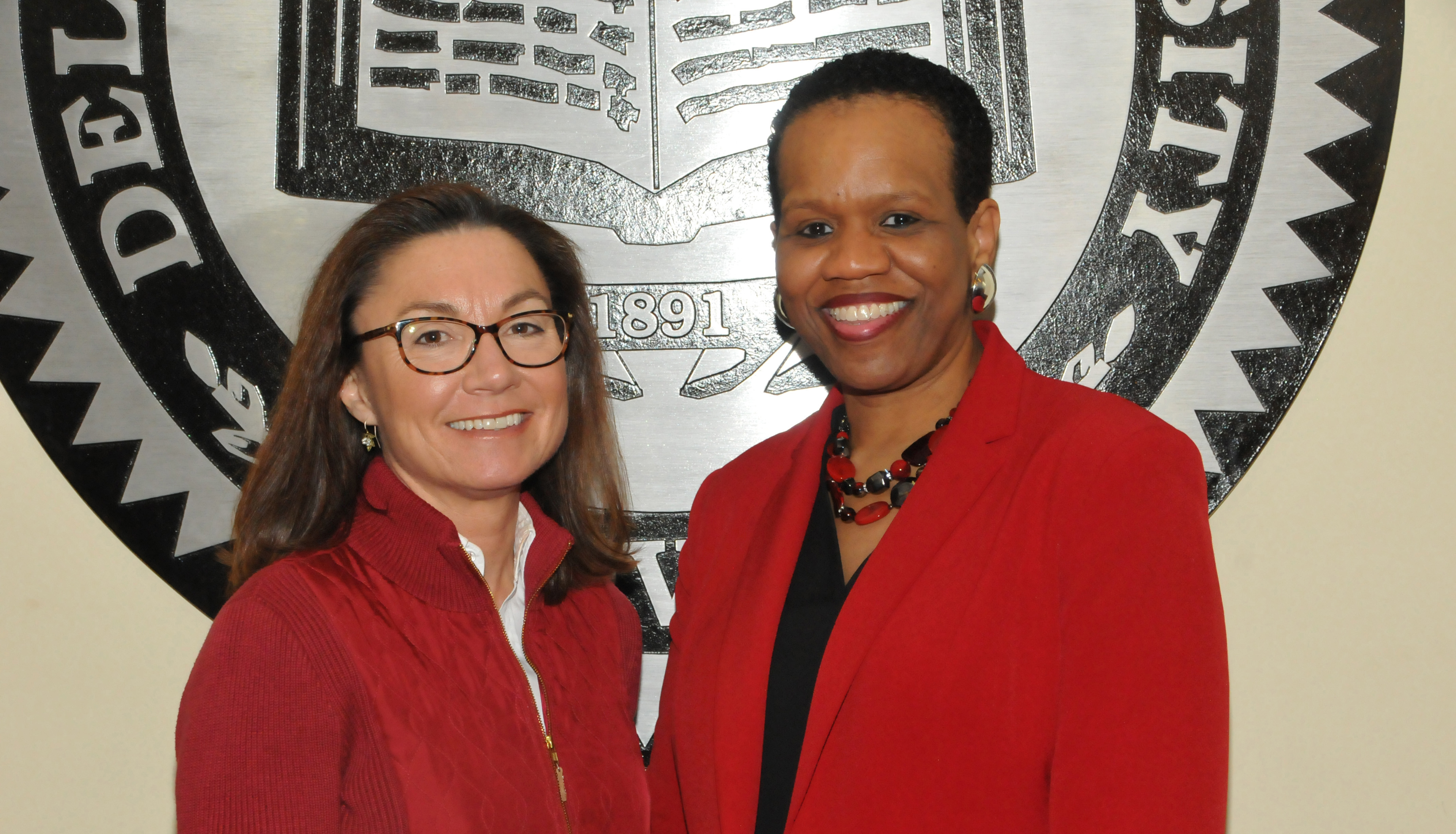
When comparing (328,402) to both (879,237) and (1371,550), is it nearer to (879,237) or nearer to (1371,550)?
(879,237)

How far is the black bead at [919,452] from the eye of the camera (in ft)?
4.29

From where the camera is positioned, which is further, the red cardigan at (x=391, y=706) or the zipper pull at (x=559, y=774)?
the zipper pull at (x=559, y=774)

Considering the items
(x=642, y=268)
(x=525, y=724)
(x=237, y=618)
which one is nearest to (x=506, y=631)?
(x=525, y=724)

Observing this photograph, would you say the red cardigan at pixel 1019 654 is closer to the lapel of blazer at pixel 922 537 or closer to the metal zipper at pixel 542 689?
the lapel of blazer at pixel 922 537

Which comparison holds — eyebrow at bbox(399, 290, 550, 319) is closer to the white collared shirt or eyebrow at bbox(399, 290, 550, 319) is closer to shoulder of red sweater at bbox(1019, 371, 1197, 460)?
the white collared shirt

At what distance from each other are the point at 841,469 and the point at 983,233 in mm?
335

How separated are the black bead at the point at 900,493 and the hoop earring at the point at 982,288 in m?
0.22

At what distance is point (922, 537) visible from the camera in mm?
1168

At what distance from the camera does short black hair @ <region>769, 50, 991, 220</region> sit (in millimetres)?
1282

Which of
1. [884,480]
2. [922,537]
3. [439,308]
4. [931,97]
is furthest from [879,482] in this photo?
[439,308]

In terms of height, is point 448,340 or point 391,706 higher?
point 448,340

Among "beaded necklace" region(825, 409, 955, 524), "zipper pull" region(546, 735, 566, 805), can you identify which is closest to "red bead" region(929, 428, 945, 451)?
"beaded necklace" region(825, 409, 955, 524)

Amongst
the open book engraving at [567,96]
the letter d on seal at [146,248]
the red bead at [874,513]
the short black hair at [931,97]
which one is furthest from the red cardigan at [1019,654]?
the letter d on seal at [146,248]

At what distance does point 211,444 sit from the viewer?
69.4 inches
